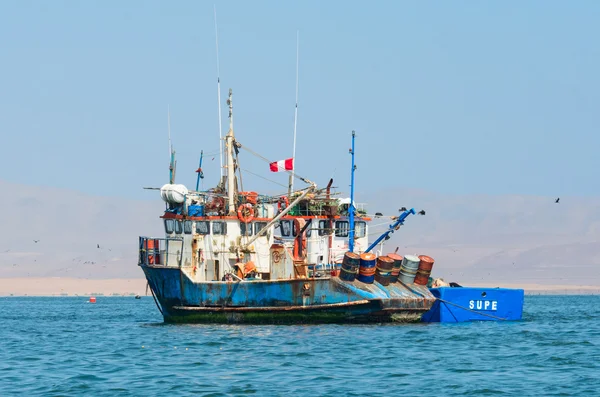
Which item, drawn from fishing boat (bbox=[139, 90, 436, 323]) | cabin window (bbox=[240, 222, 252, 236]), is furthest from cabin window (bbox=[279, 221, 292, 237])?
cabin window (bbox=[240, 222, 252, 236])

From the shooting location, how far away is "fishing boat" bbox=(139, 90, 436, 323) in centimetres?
4659

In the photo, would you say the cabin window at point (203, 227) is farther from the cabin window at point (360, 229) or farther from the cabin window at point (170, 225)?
the cabin window at point (360, 229)

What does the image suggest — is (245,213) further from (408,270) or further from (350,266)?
(408,270)

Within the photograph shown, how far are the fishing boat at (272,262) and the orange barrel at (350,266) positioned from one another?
39 millimetres

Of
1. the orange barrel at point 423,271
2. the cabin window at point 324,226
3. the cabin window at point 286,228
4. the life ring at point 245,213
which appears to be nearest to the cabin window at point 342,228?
the cabin window at point 324,226

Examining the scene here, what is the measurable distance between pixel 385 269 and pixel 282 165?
25.6 feet

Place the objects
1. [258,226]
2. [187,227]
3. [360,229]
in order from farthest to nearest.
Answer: [360,229] → [258,226] → [187,227]

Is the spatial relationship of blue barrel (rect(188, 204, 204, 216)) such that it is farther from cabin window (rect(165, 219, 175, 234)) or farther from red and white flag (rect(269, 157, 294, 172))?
red and white flag (rect(269, 157, 294, 172))

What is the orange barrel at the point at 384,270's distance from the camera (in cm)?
4747

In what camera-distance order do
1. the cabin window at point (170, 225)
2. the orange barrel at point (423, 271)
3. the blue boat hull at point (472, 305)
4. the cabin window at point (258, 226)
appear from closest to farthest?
the orange barrel at point (423, 271)
the blue boat hull at point (472, 305)
the cabin window at point (258, 226)
the cabin window at point (170, 225)

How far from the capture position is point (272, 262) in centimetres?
4862

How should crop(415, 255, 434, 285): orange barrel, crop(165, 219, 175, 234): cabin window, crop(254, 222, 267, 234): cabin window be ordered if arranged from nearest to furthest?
1. crop(415, 255, 434, 285): orange barrel
2. crop(254, 222, 267, 234): cabin window
3. crop(165, 219, 175, 234): cabin window

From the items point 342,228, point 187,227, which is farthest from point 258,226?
point 342,228

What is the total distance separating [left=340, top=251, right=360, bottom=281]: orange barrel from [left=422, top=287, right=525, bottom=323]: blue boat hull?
4.34 metres
